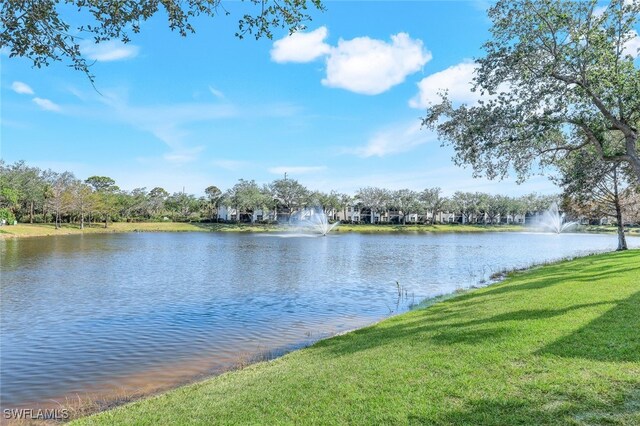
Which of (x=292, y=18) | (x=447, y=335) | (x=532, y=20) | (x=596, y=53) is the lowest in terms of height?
(x=447, y=335)

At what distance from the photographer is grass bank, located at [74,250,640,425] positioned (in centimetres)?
629

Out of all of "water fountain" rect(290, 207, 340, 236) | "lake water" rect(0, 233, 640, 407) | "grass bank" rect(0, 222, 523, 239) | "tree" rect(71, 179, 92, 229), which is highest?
"tree" rect(71, 179, 92, 229)

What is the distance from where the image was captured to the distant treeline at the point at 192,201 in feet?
314

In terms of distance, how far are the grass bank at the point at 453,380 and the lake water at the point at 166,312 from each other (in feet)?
11.8

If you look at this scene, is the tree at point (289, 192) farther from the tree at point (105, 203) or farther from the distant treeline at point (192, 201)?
the tree at point (105, 203)

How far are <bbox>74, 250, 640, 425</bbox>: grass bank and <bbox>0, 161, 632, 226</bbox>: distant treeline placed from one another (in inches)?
3511

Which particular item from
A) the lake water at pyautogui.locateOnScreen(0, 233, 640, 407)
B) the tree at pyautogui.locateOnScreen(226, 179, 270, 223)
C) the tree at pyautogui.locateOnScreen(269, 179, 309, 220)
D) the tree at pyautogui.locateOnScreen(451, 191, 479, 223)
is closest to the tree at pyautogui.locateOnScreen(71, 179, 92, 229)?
the tree at pyautogui.locateOnScreen(226, 179, 270, 223)

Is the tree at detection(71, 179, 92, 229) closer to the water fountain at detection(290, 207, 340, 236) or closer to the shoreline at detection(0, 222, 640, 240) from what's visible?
the shoreline at detection(0, 222, 640, 240)

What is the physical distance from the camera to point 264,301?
22141 millimetres

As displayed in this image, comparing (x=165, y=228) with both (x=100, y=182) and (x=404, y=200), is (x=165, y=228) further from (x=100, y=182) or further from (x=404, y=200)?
(x=404, y=200)

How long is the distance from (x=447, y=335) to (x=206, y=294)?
1657 centimetres

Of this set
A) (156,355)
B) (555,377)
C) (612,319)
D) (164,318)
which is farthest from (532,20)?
(164,318)

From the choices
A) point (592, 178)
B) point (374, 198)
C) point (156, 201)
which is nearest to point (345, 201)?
point (374, 198)

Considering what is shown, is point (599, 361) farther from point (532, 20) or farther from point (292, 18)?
point (532, 20)
